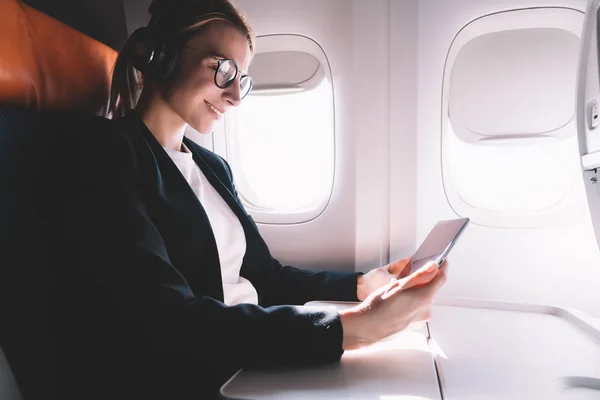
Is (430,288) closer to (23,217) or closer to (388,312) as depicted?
(388,312)

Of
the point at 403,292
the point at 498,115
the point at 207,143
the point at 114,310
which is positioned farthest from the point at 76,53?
the point at 498,115

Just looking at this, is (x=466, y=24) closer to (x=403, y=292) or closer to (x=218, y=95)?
(x=218, y=95)

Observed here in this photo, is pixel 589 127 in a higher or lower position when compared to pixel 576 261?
higher

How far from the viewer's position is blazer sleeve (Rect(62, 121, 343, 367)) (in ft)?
2.68

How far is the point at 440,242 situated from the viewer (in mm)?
1023

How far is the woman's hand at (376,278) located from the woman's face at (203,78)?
628 mm

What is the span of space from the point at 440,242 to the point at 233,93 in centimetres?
65

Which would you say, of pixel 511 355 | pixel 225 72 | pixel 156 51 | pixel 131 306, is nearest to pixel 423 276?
pixel 511 355

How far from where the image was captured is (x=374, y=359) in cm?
95

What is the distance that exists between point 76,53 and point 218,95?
40 centimetres

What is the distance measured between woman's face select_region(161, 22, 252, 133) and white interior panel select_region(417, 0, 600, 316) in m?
0.63

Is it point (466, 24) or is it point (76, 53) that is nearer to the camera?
point (76, 53)

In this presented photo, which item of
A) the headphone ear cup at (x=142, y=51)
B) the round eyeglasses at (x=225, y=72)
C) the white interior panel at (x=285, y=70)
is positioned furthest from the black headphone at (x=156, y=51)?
the white interior panel at (x=285, y=70)

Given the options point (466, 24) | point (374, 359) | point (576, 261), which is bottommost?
point (374, 359)
